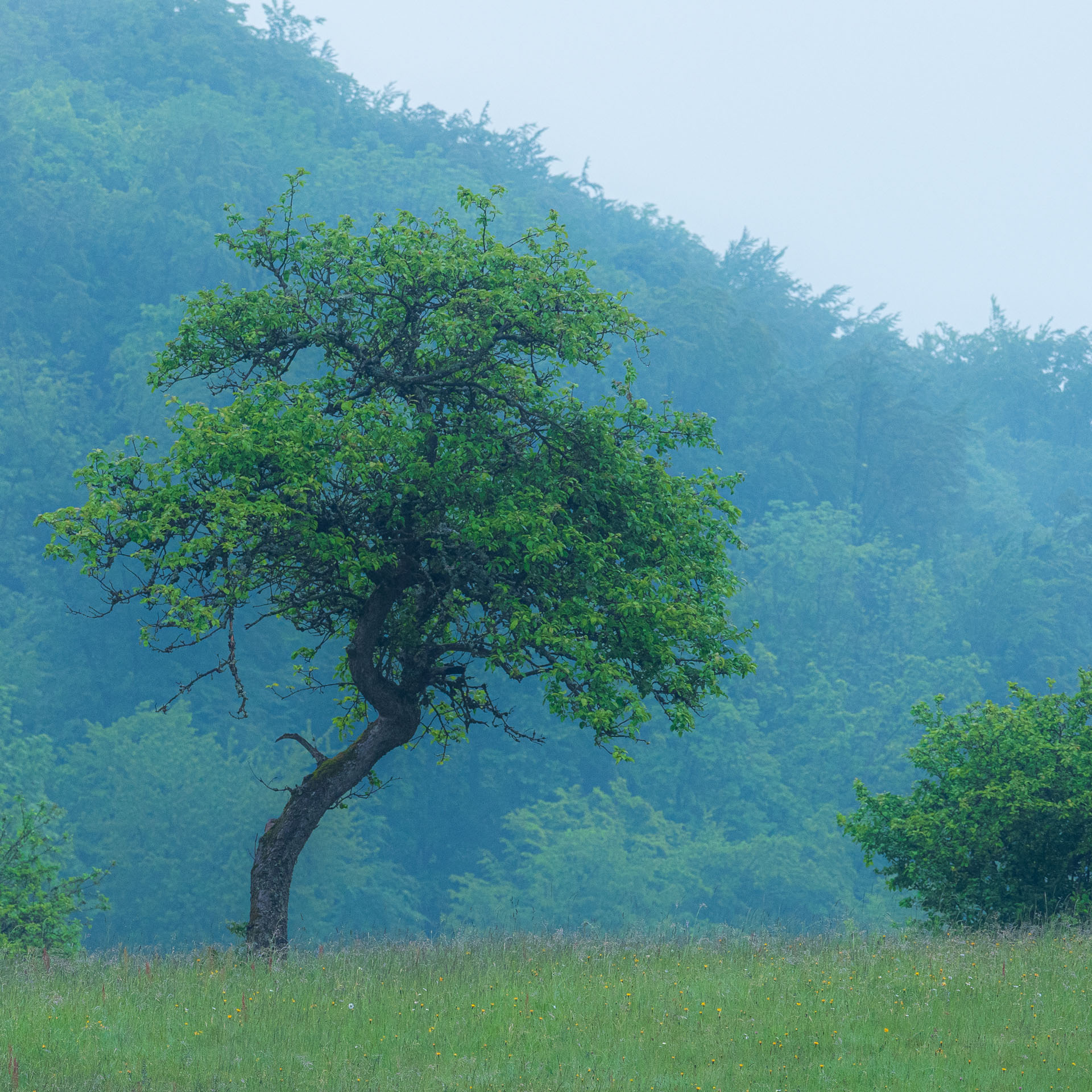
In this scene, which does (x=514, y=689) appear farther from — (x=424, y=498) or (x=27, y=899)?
(x=424, y=498)

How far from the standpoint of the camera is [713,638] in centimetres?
1503

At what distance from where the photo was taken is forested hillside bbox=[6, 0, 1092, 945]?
191 ft

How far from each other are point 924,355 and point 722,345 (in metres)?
37.0

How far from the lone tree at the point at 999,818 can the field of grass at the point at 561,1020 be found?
445 centimetres

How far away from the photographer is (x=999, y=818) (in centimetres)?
1733

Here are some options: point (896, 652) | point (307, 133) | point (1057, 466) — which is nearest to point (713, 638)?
point (896, 652)

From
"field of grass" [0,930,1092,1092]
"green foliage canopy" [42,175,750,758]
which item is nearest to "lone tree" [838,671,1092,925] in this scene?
"field of grass" [0,930,1092,1092]

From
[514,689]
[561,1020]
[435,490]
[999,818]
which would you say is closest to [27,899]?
[435,490]

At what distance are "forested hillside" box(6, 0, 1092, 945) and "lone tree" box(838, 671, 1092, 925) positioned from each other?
105 feet

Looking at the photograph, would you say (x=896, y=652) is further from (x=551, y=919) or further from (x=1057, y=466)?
(x=1057, y=466)

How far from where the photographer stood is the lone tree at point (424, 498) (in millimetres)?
13352

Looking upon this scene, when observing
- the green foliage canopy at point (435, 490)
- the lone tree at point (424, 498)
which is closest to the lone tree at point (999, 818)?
the green foliage canopy at point (435, 490)

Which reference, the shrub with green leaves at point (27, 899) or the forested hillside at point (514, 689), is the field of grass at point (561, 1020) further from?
the forested hillside at point (514, 689)

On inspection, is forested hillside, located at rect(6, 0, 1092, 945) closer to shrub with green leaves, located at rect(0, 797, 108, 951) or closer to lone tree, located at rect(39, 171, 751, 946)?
shrub with green leaves, located at rect(0, 797, 108, 951)
